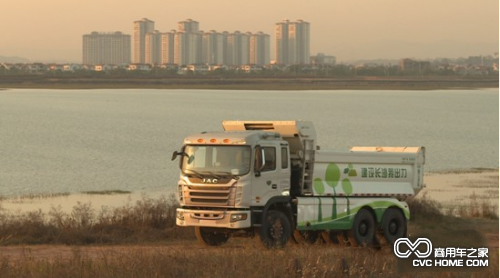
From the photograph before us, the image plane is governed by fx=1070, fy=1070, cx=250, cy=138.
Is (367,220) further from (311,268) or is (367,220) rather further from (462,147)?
(462,147)

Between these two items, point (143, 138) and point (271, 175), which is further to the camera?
point (143, 138)

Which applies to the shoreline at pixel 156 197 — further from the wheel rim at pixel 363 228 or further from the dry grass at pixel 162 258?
the wheel rim at pixel 363 228

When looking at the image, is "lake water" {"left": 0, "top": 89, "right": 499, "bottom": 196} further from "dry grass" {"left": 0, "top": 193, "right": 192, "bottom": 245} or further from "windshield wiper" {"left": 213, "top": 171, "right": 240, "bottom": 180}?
"windshield wiper" {"left": 213, "top": 171, "right": 240, "bottom": 180}

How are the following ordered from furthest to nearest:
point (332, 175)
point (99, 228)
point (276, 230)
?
point (99, 228) < point (332, 175) < point (276, 230)

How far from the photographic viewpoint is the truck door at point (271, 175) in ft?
74.8

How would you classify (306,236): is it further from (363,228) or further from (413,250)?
(413,250)

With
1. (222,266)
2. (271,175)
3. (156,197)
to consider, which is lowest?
(156,197)

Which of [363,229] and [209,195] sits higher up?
[209,195]

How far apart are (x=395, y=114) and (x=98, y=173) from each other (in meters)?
85.1

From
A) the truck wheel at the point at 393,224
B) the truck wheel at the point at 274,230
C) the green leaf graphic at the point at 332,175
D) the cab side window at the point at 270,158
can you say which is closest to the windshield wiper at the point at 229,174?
the cab side window at the point at 270,158

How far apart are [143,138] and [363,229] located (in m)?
58.4

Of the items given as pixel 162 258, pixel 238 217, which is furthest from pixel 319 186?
pixel 162 258

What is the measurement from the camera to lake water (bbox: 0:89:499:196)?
5138 cm

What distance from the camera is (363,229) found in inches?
992
